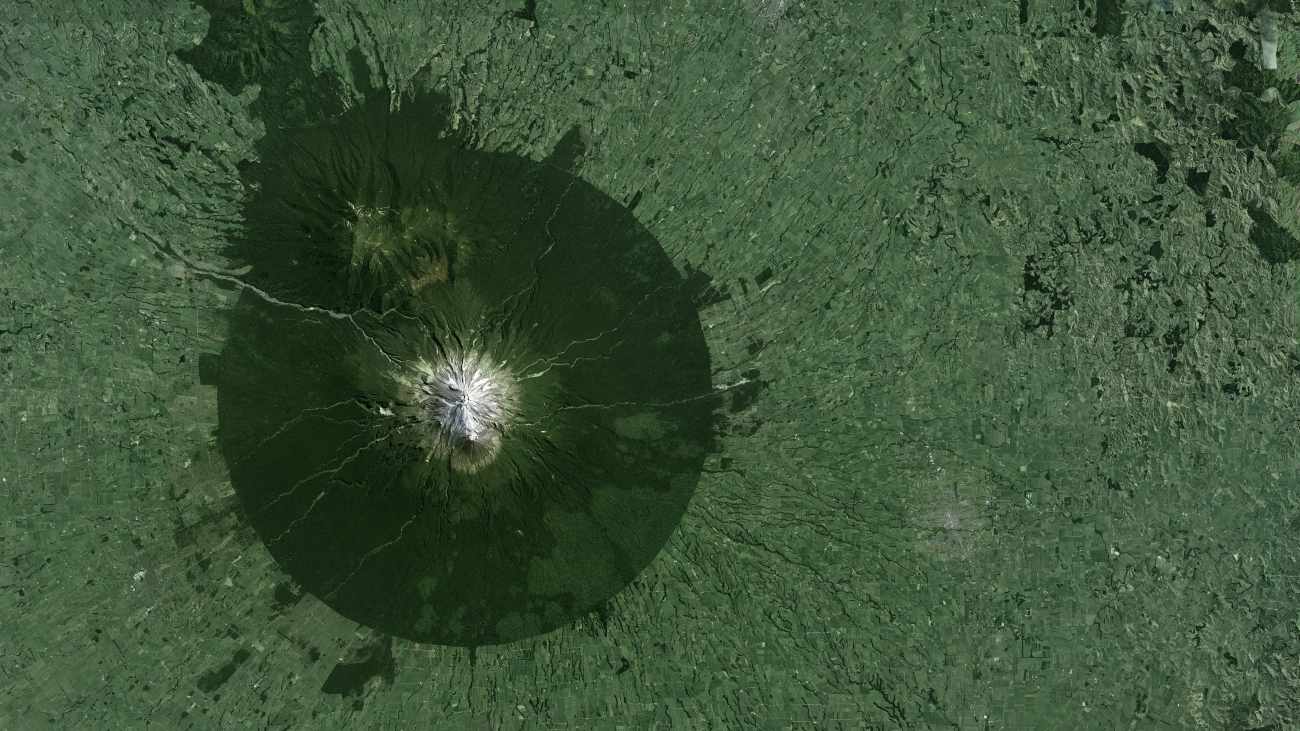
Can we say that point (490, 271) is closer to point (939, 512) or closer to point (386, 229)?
point (386, 229)

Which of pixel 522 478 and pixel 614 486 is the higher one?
pixel 522 478

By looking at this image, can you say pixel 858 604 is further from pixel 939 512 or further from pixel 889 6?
pixel 889 6

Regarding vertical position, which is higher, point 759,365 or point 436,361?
point 436,361

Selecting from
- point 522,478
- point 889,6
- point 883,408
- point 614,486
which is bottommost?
point 883,408

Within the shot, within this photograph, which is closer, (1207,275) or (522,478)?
(522,478)

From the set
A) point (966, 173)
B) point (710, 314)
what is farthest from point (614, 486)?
point (966, 173)

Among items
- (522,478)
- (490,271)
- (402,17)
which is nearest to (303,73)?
(402,17)
